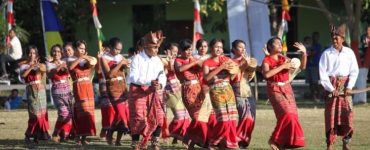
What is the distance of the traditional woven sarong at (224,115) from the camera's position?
10995 mm

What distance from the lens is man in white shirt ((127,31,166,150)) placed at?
11344 mm

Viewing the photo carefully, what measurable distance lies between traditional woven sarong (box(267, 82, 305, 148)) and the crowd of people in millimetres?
12

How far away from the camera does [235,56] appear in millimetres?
11773

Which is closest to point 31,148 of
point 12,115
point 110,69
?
point 110,69

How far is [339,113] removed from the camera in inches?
455

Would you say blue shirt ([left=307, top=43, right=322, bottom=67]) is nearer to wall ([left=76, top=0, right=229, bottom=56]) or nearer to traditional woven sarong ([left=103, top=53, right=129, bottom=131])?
wall ([left=76, top=0, right=229, bottom=56])

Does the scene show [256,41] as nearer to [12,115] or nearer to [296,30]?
[12,115]

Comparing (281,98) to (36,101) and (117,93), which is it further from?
(36,101)

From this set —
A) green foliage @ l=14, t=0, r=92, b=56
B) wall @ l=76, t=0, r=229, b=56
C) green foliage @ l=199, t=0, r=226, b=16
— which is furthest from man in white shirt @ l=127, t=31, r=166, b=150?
wall @ l=76, t=0, r=229, b=56

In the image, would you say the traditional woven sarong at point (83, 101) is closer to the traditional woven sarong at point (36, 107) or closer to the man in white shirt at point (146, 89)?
the traditional woven sarong at point (36, 107)

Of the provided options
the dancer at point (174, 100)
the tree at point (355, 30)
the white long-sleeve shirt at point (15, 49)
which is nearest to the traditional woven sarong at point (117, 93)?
the dancer at point (174, 100)

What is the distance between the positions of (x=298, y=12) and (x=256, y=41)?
889 cm

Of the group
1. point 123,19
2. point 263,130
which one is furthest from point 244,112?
point 123,19

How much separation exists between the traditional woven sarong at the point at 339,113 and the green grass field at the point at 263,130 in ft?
2.07
